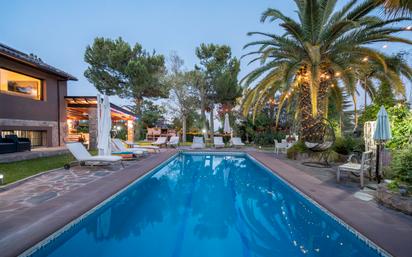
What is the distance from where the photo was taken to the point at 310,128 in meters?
10.1

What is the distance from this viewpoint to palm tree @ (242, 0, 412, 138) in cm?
786

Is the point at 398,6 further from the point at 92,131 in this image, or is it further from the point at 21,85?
the point at 21,85

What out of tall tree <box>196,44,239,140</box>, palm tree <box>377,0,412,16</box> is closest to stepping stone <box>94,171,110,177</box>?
palm tree <box>377,0,412,16</box>

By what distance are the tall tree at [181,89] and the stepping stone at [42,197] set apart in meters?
16.3

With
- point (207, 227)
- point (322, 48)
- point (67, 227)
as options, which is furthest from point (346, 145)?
point (67, 227)

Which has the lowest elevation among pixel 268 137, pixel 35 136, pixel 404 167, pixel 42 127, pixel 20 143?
pixel 404 167

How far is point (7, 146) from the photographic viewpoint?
909 cm

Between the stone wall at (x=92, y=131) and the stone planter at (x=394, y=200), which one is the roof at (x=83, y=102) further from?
the stone planter at (x=394, y=200)

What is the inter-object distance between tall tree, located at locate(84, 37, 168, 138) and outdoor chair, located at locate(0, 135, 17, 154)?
13.3 metres

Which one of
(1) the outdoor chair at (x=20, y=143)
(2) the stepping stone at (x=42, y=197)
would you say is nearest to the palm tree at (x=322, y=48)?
(2) the stepping stone at (x=42, y=197)

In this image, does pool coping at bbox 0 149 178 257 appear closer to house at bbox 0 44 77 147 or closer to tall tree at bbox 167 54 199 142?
house at bbox 0 44 77 147

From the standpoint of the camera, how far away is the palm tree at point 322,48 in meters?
7.86

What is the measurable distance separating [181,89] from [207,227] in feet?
56.6

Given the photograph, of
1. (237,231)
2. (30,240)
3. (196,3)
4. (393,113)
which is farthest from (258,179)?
(196,3)
